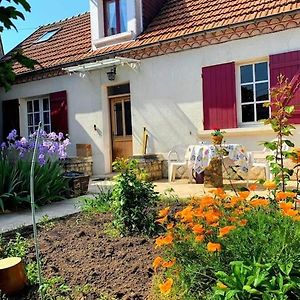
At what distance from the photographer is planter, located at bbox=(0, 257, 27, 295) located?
9.70ft

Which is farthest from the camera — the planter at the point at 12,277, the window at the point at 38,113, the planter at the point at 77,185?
the window at the point at 38,113

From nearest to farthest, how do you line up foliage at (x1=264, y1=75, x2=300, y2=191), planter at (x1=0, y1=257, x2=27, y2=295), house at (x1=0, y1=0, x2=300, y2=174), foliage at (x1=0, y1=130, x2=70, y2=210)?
planter at (x1=0, y1=257, x2=27, y2=295) → foliage at (x1=264, y1=75, x2=300, y2=191) → foliage at (x1=0, y1=130, x2=70, y2=210) → house at (x1=0, y1=0, x2=300, y2=174)

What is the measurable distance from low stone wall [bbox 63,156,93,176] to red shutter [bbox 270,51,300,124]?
544 cm

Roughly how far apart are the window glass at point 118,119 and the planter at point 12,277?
830 centimetres

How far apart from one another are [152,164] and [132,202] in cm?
555

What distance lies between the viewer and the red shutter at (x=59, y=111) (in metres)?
12.0

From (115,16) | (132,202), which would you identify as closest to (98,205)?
(132,202)

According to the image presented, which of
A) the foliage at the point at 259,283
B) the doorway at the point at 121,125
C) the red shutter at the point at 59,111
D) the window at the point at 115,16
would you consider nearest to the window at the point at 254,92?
the doorway at the point at 121,125

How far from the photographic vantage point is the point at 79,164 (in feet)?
35.3

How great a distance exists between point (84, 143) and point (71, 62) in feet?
7.98

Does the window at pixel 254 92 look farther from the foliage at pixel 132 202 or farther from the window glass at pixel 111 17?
the foliage at pixel 132 202

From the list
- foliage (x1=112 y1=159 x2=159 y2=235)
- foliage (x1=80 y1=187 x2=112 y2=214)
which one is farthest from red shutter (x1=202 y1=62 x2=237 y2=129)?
foliage (x1=112 y1=159 x2=159 y2=235)

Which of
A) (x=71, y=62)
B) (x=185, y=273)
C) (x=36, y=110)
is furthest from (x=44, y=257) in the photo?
(x=36, y=110)

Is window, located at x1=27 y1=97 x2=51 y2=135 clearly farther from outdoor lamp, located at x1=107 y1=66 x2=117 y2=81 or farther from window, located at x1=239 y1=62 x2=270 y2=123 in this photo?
window, located at x1=239 y1=62 x2=270 y2=123
